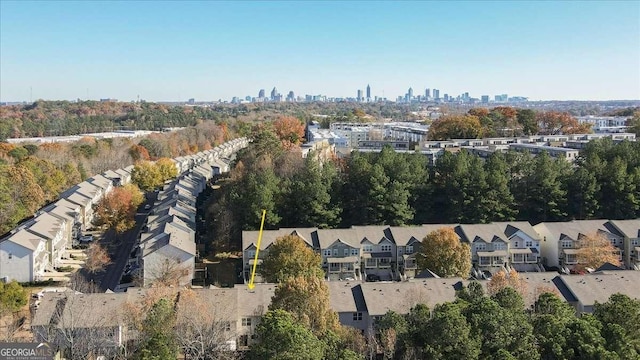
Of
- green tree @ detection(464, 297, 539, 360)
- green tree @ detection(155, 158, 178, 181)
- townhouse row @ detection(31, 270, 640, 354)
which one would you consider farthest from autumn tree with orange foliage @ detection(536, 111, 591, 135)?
green tree @ detection(464, 297, 539, 360)

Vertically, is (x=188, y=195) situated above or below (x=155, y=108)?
below

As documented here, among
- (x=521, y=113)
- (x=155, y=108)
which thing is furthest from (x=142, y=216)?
(x=155, y=108)

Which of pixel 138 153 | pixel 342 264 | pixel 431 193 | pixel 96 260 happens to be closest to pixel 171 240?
pixel 96 260

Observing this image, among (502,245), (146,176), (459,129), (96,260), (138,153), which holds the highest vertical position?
(459,129)

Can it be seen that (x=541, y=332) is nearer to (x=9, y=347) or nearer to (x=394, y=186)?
(x=9, y=347)

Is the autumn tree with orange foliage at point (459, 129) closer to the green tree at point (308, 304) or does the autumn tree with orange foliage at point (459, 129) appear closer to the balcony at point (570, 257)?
the balcony at point (570, 257)

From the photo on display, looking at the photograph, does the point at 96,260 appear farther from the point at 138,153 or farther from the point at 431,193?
the point at 138,153

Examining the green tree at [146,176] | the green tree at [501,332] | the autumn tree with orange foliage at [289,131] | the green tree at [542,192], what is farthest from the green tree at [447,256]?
the autumn tree with orange foliage at [289,131]
